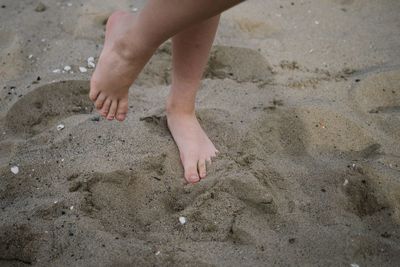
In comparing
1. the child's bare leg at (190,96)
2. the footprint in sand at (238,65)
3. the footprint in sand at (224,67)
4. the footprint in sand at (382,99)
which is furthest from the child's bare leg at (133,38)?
the footprint in sand at (382,99)

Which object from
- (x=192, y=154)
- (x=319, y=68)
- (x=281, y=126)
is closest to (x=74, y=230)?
(x=192, y=154)

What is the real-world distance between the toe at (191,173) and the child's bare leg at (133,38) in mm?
287

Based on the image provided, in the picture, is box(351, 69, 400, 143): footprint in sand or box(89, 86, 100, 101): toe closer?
box(89, 86, 100, 101): toe

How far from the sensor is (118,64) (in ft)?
4.59

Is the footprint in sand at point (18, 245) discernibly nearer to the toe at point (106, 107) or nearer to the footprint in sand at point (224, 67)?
the toe at point (106, 107)

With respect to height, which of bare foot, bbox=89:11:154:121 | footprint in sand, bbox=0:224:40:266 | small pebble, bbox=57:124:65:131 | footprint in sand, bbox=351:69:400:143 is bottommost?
footprint in sand, bbox=0:224:40:266

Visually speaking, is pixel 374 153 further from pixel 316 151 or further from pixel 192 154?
pixel 192 154

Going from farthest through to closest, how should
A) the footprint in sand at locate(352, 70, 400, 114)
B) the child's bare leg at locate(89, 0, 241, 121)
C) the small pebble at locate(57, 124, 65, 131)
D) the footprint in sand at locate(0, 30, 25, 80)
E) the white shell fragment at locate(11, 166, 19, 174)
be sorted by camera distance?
the footprint in sand at locate(0, 30, 25, 80) → the footprint in sand at locate(352, 70, 400, 114) → the small pebble at locate(57, 124, 65, 131) → the white shell fragment at locate(11, 166, 19, 174) → the child's bare leg at locate(89, 0, 241, 121)

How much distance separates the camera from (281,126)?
5.93 feet

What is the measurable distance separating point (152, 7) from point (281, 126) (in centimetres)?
80

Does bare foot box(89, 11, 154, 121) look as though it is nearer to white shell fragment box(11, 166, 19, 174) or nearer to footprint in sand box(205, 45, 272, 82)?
white shell fragment box(11, 166, 19, 174)

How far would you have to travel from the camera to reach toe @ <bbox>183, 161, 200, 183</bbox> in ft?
5.19

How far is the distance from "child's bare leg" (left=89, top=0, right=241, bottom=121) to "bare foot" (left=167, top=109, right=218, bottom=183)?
255 mm

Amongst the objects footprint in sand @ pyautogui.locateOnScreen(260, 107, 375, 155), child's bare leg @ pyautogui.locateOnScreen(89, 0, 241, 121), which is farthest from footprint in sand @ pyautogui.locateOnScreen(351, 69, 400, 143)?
child's bare leg @ pyautogui.locateOnScreen(89, 0, 241, 121)
